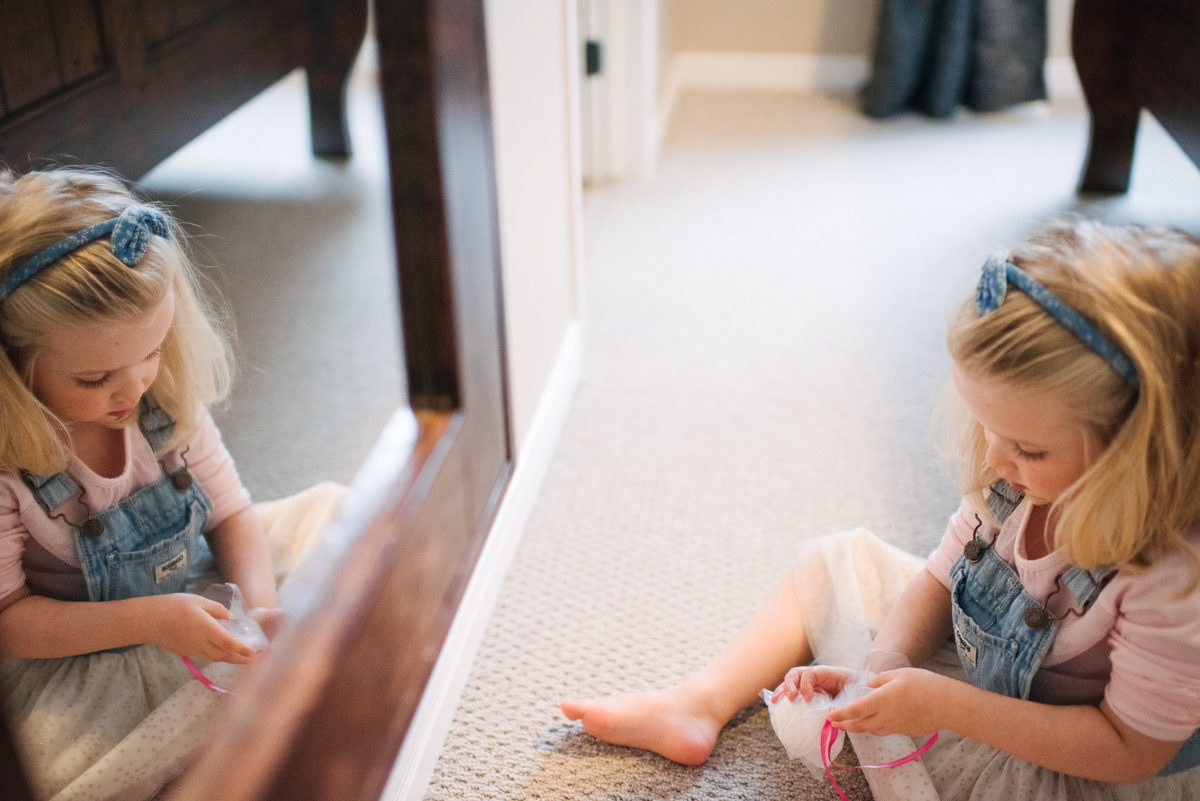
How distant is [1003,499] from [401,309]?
24.0 inches

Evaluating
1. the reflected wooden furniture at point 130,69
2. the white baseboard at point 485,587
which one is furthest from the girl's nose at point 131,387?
the white baseboard at point 485,587

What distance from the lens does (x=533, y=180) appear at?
4.42ft

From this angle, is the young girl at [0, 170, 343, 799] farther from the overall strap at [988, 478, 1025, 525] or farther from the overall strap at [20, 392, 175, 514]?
the overall strap at [988, 478, 1025, 525]

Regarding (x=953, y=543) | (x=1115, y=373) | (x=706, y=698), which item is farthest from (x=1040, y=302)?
(x=706, y=698)

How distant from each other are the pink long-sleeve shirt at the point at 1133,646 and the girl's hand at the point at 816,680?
0.53 feet

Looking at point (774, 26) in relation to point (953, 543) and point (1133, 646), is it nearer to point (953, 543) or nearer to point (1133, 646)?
point (953, 543)

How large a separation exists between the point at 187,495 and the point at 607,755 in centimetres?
51

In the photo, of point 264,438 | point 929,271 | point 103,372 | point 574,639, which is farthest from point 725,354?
point 103,372

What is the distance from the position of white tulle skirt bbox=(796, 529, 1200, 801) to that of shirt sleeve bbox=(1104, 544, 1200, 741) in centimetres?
11

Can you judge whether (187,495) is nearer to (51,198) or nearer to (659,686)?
(51,198)

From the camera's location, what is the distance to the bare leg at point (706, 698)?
1.00 meters

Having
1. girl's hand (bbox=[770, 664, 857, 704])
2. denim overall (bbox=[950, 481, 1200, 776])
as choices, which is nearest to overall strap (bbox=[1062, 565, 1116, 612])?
denim overall (bbox=[950, 481, 1200, 776])

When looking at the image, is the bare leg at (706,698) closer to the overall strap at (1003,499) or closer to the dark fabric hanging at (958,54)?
the overall strap at (1003,499)

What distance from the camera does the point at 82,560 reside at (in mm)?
659
